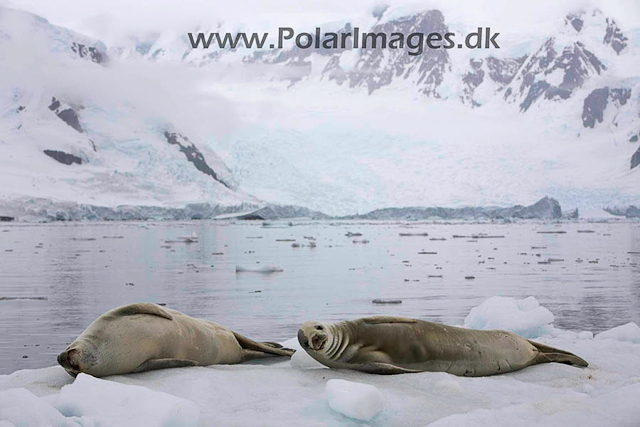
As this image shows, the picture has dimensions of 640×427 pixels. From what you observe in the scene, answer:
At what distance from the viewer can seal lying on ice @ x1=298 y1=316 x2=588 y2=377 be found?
3475 millimetres

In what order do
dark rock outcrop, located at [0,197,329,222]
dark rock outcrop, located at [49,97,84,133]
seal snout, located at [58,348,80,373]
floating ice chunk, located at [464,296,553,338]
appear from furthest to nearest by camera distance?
dark rock outcrop, located at [49,97,84,133] → dark rock outcrop, located at [0,197,329,222] → floating ice chunk, located at [464,296,553,338] → seal snout, located at [58,348,80,373]

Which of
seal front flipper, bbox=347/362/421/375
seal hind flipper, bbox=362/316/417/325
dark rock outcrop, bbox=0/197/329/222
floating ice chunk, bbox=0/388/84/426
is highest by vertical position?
dark rock outcrop, bbox=0/197/329/222

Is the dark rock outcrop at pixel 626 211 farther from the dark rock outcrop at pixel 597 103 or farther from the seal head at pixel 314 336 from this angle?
the seal head at pixel 314 336

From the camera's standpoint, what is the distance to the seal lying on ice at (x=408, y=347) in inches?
137

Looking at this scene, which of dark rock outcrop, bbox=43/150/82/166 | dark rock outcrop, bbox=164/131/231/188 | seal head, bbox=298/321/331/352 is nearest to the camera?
seal head, bbox=298/321/331/352

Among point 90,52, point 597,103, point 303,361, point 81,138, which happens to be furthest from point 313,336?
point 90,52

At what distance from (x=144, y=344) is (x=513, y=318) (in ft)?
8.67

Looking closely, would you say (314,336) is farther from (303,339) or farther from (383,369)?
(383,369)

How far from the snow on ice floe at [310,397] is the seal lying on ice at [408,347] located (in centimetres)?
8

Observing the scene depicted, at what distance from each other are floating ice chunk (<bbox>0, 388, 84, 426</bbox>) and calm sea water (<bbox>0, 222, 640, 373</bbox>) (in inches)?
84.4

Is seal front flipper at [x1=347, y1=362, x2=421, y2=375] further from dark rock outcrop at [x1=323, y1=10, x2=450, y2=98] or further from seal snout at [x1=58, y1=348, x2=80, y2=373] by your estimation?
dark rock outcrop at [x1=323, y1=10, x2=450, y2=98]

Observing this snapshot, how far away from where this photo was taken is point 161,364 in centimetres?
348

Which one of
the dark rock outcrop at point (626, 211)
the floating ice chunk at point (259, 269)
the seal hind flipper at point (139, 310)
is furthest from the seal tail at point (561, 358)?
the dark rock outcrop at point (626, 211)

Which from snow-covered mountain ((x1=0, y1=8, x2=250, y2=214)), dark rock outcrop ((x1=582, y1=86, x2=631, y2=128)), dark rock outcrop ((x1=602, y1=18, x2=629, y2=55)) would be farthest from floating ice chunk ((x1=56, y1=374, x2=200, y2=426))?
dark rock outcrop ((x1=602, y1=18, x2=629, y2=55))
